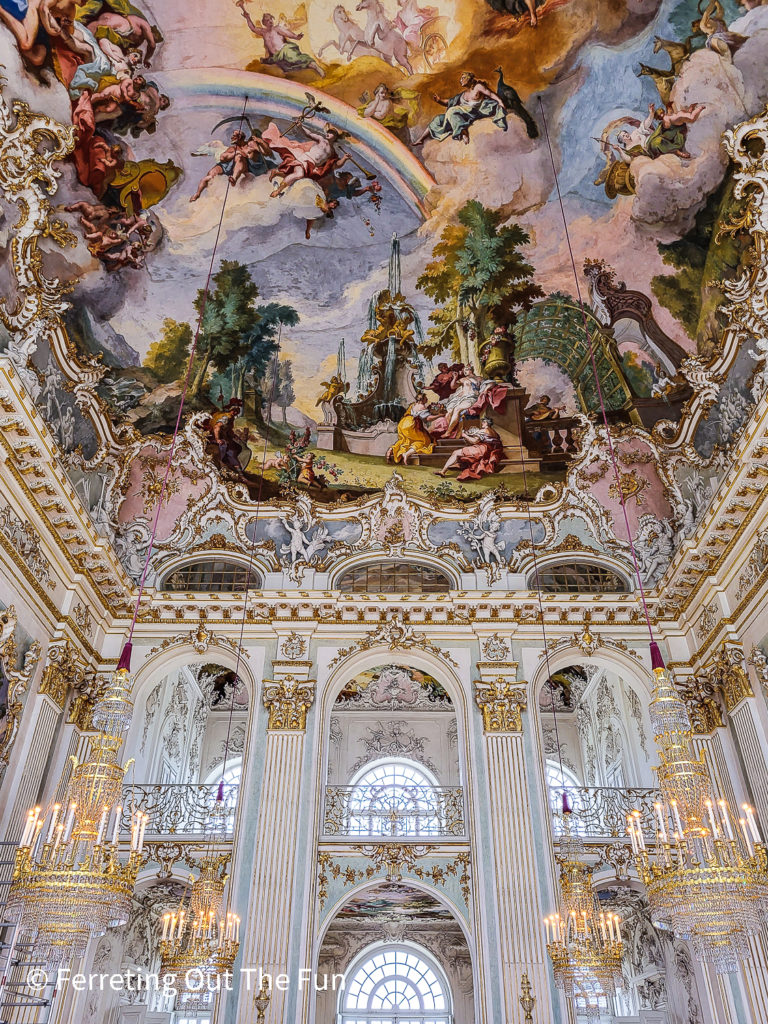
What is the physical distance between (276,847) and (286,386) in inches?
323

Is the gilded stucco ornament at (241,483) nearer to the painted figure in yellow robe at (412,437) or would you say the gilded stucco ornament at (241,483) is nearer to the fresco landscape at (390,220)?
the fresco landscape at (390,220)

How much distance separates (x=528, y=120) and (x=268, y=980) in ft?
44.5

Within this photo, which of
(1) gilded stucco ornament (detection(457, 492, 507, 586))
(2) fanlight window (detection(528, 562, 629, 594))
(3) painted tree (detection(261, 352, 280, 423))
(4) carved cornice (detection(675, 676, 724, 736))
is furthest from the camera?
(1) gilded stucco ornament (detection(457, 492, 507, 586))

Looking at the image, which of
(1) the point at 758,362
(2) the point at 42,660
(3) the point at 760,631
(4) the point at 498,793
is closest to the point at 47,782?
(2) the point at 42,660

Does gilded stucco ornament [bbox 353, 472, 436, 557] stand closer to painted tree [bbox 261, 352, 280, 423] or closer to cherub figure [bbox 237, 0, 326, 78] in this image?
painted tree [bbox 261, 352, 280, 423]

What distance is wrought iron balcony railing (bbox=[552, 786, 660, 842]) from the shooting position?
13258 mm

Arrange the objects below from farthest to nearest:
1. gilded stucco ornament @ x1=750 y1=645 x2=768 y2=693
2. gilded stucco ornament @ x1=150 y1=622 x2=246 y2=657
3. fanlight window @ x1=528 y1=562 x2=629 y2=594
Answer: fanlight window @ x1=528 y1=562 x2=629 y2=594
gilded stucco ornament @ x1=150 y1=622 x2=246 y2=657
gilded stucco ornament @ x1=750 y1=645 x2=768 y2=693

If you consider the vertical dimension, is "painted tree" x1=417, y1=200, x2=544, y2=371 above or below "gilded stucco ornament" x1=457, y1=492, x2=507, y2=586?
above

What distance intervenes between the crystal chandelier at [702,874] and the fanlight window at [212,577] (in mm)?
9423

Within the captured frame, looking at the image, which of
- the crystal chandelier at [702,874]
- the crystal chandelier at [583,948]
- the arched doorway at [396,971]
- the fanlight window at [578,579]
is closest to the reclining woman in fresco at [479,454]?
the fanlight window at [578,579]

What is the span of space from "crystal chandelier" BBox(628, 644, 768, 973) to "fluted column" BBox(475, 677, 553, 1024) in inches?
189

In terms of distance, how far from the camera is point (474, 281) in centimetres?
1431

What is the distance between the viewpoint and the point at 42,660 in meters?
12.3

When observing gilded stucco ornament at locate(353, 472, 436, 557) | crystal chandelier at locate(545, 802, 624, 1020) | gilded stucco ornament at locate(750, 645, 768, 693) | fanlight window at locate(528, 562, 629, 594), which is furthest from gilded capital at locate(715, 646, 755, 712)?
gilded stucco ornament at locate(353, 472, 436, 557)
